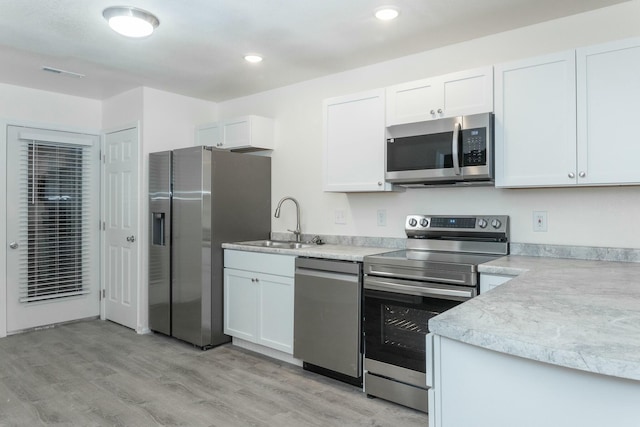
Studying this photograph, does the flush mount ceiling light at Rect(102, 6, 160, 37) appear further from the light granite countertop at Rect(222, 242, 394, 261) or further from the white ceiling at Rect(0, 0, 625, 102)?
the light granite countertop at Rect(222, 242, 394, 261)

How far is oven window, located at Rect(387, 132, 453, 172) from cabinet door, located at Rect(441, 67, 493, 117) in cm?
18

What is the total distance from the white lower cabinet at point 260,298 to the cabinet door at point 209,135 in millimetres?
1217

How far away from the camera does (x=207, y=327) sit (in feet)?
12.0

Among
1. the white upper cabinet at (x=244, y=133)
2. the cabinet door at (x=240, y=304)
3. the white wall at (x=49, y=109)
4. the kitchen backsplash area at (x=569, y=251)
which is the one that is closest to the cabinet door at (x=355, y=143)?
the kitchen backsplash area at (x=569, y=251)

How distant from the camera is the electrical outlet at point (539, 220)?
2.68 m

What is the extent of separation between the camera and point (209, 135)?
439cm

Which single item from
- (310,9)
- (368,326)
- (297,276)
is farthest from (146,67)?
(368,326)

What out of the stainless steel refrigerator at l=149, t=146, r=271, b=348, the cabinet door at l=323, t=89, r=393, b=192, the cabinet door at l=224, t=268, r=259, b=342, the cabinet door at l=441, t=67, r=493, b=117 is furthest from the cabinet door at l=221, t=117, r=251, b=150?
the cabinet door at l=441, t=67, r=493, b=117

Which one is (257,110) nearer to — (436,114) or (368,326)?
(436,114)

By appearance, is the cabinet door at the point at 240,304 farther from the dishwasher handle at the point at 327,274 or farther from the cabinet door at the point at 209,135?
the cabinet door at the point at 209,135

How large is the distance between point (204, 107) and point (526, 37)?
10.4ft

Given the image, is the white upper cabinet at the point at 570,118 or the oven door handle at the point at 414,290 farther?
the oven door handle at the point at 414,290

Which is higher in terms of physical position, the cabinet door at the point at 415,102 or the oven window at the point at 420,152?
the cabinet door at the point at 415,102

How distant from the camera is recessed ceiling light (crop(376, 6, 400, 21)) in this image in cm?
250
